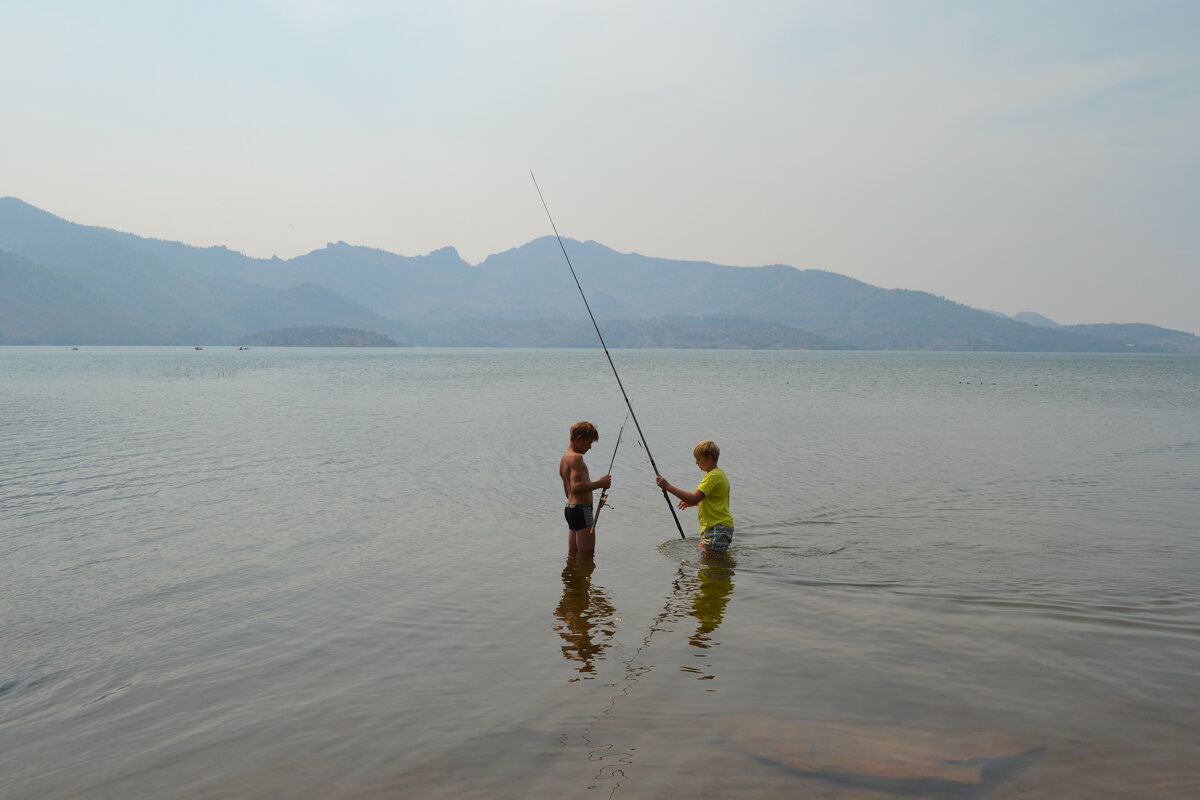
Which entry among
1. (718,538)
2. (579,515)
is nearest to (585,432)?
(579,515)

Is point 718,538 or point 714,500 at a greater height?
point 714,500

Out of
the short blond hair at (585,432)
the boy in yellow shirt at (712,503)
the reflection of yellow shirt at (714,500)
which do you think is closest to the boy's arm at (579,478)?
the short blond hair at (585,432)

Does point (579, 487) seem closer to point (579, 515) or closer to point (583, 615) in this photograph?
point (579, 515)

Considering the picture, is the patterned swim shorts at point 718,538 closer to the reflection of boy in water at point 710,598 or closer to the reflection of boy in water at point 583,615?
the reflection of boy in water at point 710,598

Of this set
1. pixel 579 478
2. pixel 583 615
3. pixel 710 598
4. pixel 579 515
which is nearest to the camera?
pixel 583 615

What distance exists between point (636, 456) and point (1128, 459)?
14.4 metres

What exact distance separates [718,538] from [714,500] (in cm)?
57

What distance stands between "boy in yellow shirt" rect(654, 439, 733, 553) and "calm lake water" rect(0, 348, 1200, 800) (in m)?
0.43

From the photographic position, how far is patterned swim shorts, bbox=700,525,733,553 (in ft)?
35.7

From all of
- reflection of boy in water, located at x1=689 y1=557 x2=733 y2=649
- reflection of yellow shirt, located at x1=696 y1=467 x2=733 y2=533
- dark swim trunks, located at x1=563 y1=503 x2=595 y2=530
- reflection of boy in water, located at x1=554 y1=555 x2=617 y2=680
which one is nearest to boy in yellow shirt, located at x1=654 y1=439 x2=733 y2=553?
reflection of yellow shirt, located at x1=696 y1=467 x2=733 y2=533

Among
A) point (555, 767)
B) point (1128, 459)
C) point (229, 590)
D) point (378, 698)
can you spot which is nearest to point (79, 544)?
point (229, 590)

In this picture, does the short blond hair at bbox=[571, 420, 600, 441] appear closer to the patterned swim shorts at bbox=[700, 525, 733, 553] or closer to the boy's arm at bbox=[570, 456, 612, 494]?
the boy's arm at bbox=[570, 456, 612, 494]

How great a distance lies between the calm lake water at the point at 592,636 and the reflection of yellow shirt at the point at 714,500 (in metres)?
0.68

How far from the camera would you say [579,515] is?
34.3 feet
